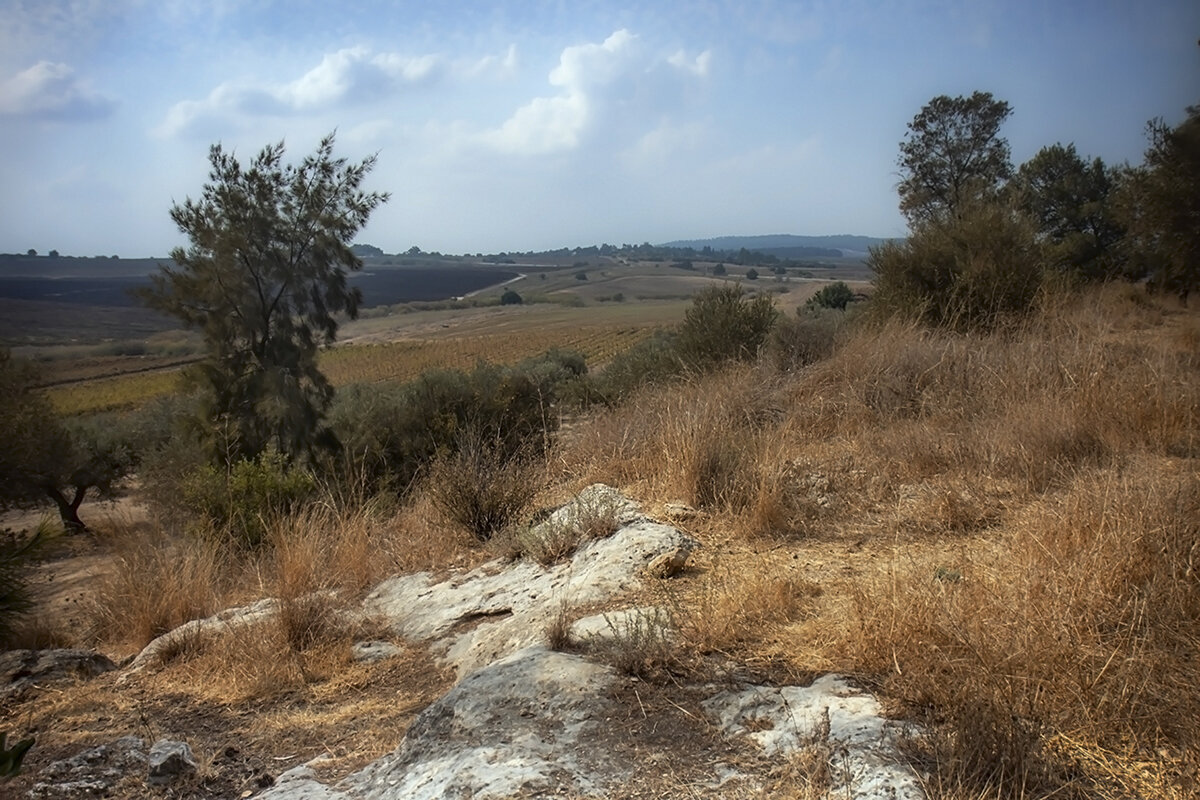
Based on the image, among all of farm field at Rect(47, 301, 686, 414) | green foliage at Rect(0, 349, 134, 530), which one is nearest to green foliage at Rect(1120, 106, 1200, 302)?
farm field at Rect(47, 301, 686, 414)

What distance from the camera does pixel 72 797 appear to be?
2.67 m

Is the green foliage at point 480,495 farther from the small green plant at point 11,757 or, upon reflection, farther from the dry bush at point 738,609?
the small green plant at point 11,757

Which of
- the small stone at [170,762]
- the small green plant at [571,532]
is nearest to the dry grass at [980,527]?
the small green plant at [571,532]

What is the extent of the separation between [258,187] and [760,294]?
13.2m

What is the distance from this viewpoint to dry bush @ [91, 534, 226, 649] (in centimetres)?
517

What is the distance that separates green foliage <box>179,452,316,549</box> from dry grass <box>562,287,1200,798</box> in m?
3.09

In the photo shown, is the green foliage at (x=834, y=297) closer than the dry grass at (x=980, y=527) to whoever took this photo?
No

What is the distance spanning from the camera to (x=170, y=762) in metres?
2.81

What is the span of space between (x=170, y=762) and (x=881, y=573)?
2.95m

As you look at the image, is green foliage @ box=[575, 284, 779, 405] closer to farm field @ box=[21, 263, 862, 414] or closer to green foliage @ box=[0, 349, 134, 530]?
farm field @ box=[21, 263, 862, 414]

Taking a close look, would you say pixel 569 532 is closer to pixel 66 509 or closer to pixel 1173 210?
pixel 1173 210

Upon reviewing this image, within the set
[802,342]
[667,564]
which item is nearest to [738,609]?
[667,564]

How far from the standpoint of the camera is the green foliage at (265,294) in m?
18.7

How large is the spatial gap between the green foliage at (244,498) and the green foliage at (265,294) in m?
8.82
